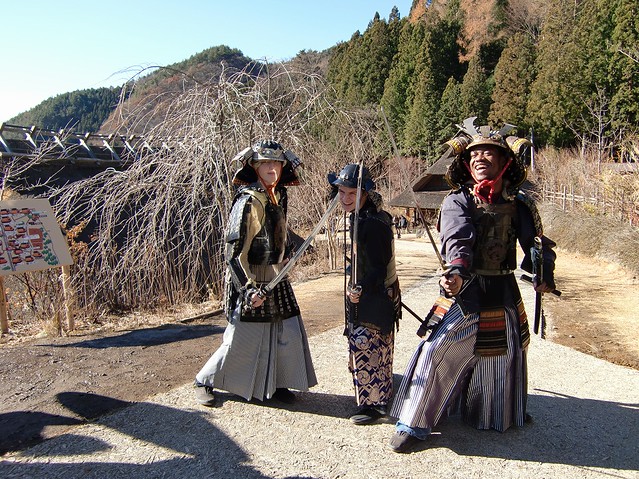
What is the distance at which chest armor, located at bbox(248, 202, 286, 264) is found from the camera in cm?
346

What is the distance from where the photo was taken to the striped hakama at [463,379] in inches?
120

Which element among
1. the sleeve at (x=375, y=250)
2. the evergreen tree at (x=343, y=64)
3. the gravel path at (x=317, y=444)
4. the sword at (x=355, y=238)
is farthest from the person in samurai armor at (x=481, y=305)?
the evergreen tree at (x=343, y=64)

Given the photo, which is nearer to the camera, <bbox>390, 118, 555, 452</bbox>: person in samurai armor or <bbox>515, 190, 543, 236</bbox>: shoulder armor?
<bbox>390, 118, 555, 452</bbox>: person in samurai armor

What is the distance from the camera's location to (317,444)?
3146mm

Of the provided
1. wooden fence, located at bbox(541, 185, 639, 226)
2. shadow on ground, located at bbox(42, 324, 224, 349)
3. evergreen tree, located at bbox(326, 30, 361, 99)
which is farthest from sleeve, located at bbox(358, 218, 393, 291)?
evergreen tree, located at bbox(326, 30, 361, 99)

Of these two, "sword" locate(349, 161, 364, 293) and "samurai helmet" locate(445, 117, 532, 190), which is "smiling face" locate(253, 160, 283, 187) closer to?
"sword" locate(349, 161, 364, 293)

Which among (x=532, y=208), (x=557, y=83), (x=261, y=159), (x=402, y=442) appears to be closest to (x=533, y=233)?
(x=532, y=208)

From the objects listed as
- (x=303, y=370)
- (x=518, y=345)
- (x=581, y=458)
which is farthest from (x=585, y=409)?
(x=303, y=370)

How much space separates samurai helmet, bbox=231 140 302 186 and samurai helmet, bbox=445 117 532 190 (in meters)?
1.06

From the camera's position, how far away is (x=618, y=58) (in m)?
21.8

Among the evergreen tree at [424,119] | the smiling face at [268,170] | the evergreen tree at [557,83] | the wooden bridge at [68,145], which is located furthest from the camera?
the evergreen tree at [424,119]

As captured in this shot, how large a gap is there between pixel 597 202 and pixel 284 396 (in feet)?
47.9

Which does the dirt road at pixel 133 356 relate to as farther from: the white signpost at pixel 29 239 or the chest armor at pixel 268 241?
the chest armor at pixel 268 241

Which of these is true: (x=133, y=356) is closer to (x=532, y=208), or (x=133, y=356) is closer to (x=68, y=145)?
(x=532, y=208)
